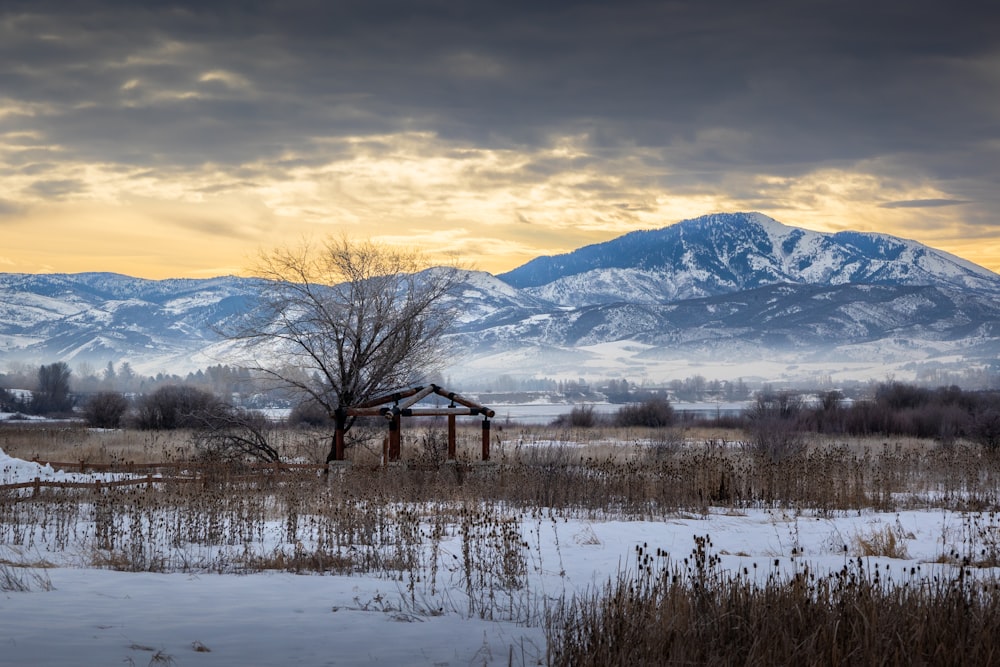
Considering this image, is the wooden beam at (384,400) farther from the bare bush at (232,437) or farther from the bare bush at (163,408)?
the bare bush at (163,408)

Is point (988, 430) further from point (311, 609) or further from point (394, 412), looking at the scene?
point (311, 609)

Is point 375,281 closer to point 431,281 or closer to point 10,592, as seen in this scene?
point 431,281

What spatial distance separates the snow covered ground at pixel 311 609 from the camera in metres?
6.93

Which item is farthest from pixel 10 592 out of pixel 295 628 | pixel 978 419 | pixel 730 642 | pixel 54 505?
pixel 978 419

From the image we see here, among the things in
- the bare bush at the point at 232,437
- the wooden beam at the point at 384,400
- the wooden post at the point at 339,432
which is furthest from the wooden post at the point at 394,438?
the bare bush at the point at 232,437

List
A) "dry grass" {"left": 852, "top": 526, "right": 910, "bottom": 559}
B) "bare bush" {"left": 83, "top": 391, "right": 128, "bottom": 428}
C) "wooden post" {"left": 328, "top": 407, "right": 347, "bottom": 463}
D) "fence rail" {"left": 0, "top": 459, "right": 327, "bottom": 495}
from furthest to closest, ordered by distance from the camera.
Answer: "bare bush" {"left": 83, "top": 391, "right": 128, "bottom": 428} < "wooden post" {"left": 328, "top": 407, "right": 347, "bottom": 463} < "fence rail" {"left": 0, "top": 459, "right": 327, "bottom": 495} < "dry grass" {"left": 852, "top": 526, "right": 910, "bottom": 559}

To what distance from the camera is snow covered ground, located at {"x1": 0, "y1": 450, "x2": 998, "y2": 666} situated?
6934 mm

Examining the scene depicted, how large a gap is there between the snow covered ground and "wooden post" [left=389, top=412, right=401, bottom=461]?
9.49 metres

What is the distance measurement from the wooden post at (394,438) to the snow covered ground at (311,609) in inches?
374

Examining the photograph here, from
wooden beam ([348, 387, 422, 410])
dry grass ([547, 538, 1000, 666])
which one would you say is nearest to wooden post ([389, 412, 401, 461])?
wooden beam ([348, 387, 422, 410])

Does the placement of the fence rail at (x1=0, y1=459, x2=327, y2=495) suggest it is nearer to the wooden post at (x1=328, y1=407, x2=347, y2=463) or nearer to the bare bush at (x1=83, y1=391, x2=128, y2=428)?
the wooden post at (x1=328, y1=407, x2=347, y2=463)

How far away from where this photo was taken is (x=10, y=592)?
30.1 ft

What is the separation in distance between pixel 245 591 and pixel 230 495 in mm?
6650

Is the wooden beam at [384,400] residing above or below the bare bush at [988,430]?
above
